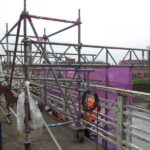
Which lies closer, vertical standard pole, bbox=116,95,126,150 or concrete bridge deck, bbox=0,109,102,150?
vertical standard pole, bbox=116,95,126,150

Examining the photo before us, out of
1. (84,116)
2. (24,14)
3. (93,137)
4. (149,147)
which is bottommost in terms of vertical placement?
(149,147)

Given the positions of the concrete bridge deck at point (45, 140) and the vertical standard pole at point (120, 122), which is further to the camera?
the concrete bridge deck at point (45, 140)

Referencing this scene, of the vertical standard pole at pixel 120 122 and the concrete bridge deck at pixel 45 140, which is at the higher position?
the vertical standard pole at pixel 120 122

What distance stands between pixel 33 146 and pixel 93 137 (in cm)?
153

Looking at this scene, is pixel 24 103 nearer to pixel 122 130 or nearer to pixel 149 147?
pixel 122 130

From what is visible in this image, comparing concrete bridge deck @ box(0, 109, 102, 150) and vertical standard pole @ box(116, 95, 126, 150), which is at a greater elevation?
vertical standard pole @ box(116, 95, 126, 150)

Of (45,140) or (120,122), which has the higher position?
(120,122)

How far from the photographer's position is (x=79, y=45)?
14.5ft

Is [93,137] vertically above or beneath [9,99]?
beneath

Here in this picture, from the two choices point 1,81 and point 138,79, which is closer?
point 1,81

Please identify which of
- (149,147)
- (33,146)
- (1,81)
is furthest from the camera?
(149,147)

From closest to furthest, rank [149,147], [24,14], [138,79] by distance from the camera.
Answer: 1. [24,14]
2. [149,147]
3. [138,79]

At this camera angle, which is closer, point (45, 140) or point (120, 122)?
point (120, 122)

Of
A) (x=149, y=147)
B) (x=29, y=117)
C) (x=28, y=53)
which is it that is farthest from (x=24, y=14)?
(x=149, y=147)
